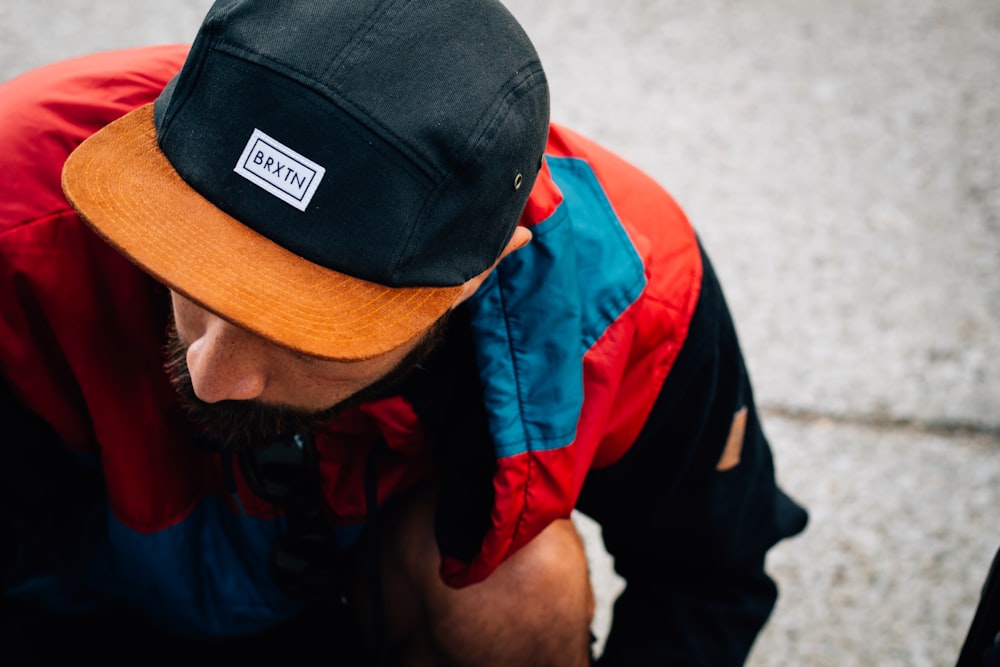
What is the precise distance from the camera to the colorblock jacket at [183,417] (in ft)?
2.94

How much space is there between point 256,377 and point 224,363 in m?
0.04

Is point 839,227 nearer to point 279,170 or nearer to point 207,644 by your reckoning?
point 207,644

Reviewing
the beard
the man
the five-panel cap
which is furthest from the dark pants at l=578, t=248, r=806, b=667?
the five-panel cap

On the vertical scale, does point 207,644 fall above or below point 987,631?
below

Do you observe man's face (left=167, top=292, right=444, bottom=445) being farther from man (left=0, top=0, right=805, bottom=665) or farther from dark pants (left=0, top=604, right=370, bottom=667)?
dark pants (left=0, top=604, right=370, bottom=667)

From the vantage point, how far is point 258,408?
89 cm

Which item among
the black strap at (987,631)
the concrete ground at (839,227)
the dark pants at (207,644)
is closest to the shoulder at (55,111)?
the dark pants at (207,644)

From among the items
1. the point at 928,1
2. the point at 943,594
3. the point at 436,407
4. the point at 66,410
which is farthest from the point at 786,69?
the point at 66,410

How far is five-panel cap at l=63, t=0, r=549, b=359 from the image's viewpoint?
68cm

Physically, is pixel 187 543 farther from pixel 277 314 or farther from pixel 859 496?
pixel 859 496

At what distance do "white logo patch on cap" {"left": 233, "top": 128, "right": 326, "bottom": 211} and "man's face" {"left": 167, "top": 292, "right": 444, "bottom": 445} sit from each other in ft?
0.40

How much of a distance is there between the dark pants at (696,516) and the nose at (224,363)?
0.44m

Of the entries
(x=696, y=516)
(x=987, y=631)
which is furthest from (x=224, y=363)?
(x=987, y=631)

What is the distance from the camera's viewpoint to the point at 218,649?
1.28m
